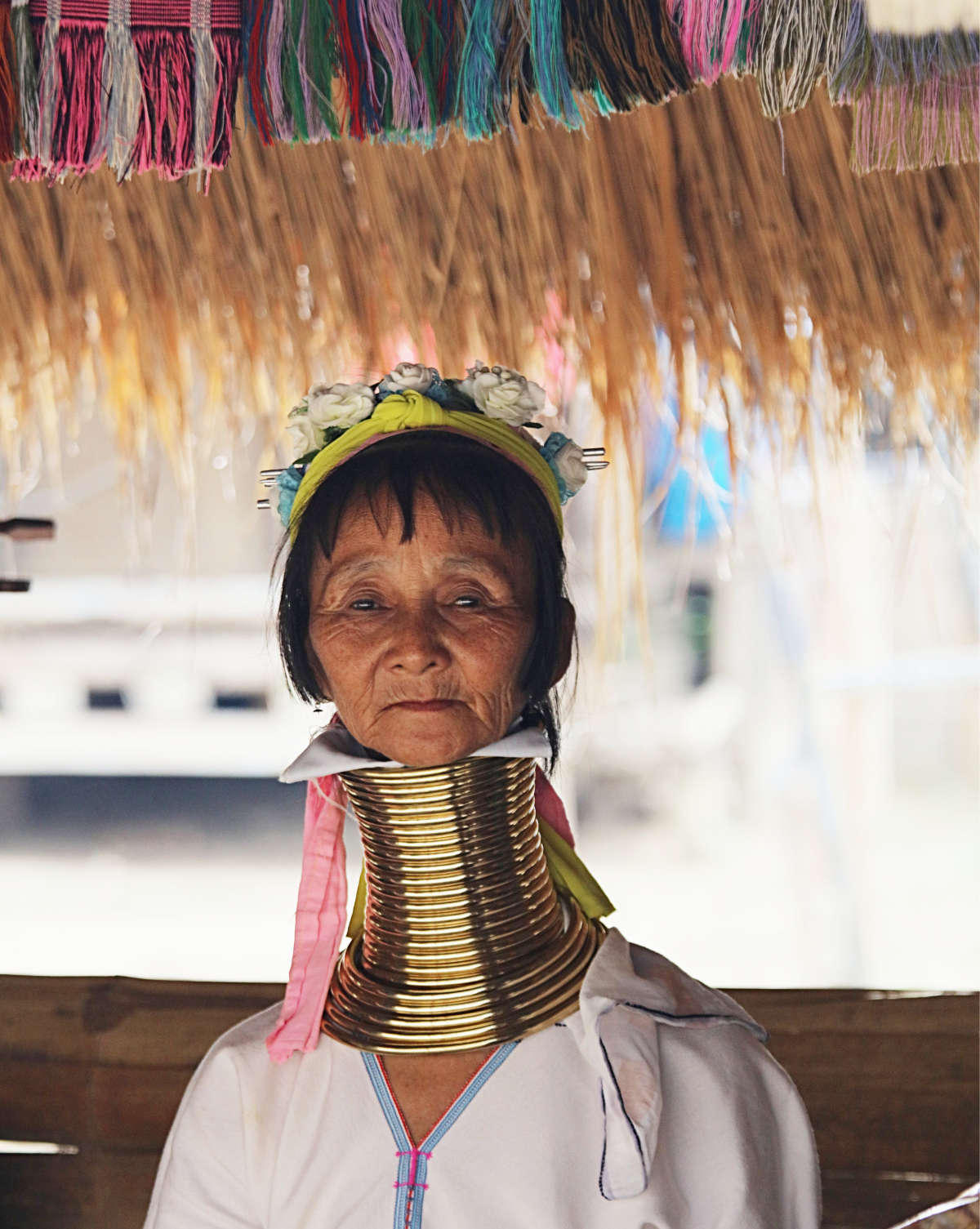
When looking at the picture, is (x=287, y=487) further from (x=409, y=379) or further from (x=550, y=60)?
(x=550, y=60)

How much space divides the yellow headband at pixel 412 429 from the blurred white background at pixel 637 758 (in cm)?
481

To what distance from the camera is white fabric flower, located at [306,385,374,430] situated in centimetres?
205

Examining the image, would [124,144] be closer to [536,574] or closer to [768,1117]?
[536,574]

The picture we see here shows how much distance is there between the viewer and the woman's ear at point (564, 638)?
2.04 m

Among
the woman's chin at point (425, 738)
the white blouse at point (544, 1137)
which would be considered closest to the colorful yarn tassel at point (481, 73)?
the woman's chin at point (425, 738)

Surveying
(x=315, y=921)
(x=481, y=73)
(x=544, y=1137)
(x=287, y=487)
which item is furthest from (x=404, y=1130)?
(x=481, y=73)

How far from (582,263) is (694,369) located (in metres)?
0.31

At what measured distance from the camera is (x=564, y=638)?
2.05m

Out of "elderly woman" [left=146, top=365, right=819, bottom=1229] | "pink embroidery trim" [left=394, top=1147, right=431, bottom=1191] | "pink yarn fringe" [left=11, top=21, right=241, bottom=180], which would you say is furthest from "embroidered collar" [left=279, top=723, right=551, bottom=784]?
"pink yarn fringe" [left=11, top=21, right=241, bottom=180]

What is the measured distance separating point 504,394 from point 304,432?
A: 0.29m

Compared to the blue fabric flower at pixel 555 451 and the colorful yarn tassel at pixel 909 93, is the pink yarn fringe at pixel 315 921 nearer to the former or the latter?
the blue fabric flower at pixel 555 451

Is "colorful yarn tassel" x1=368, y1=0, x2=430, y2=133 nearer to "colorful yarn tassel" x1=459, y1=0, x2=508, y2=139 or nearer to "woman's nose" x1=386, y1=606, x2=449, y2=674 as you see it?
"colorful yarn tassel" x1=459, y1=0, x2=508, y2=139

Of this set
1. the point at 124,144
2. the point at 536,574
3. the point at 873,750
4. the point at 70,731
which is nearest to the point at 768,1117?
the point at 536,574

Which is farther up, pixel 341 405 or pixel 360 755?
pixel 341 405
